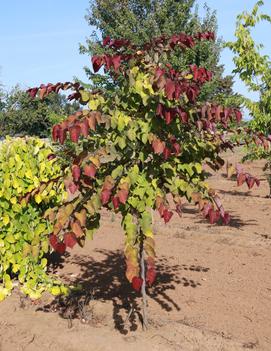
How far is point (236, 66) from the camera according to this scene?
29.6 ft

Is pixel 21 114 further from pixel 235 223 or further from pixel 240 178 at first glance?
pixel 240 178

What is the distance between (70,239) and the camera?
3311 millimetres

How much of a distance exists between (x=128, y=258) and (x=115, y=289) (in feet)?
7.57

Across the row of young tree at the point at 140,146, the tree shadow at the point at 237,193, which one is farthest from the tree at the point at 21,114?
the row of young tree at the point at 140,146

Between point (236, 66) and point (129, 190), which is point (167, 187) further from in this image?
point (236, 66)

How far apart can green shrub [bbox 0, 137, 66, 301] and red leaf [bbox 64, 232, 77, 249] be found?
2.32 meters

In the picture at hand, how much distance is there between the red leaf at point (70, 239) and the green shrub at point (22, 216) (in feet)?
7.61

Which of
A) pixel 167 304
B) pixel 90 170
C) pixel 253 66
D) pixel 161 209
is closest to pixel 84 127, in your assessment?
pixel 90 170

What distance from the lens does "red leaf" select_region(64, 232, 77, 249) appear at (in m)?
3.28

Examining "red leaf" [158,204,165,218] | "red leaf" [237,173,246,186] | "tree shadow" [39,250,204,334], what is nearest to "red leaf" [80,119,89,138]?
"red leaf" [158,204,165,218]

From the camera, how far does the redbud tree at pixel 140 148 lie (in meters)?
3.42

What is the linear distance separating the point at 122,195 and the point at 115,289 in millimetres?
2629

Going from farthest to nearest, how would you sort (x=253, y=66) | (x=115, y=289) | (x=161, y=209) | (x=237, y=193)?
(x=237, y=193)
(x=253, y=66)
(x=115, y=289)
(x=161, y=209)

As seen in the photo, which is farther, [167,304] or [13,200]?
[13,200]
